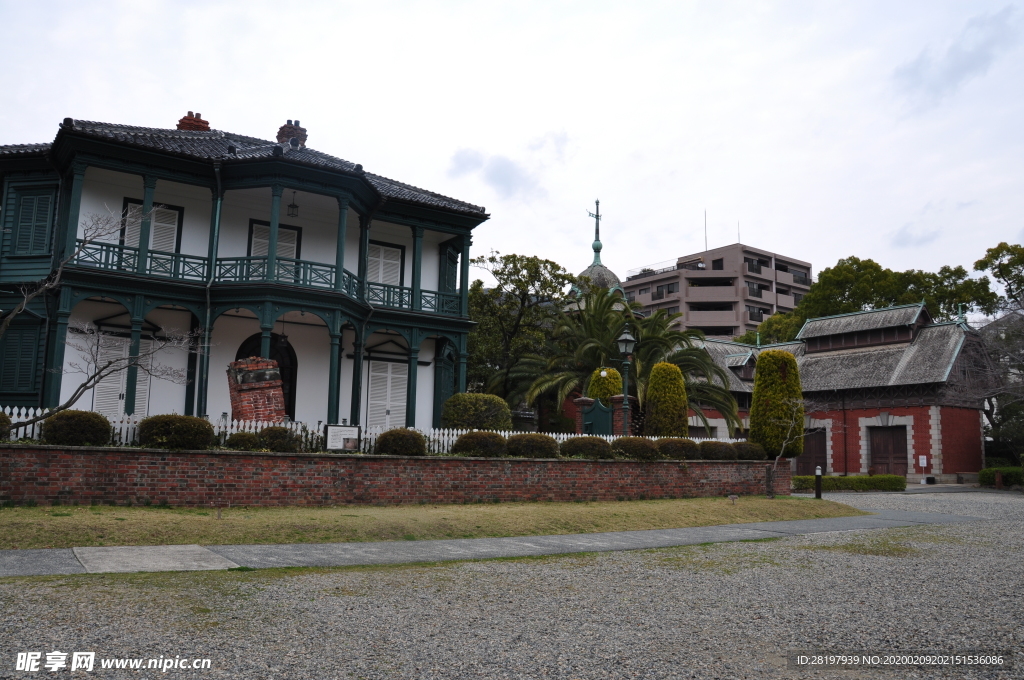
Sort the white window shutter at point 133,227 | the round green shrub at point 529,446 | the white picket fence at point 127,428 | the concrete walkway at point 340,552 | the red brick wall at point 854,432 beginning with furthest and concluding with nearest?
the red brick wall at point 854,432 → the white window shutter at point 133,227 → the round green shrub at point 529,446 → the white picket fence at point 127,428 → the concrete walkway at point 340,552

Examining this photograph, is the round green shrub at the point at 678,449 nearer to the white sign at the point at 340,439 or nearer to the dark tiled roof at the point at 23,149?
the white sign at the point at 340,439

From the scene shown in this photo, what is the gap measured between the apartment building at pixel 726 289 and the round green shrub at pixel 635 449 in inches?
2446

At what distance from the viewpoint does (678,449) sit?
20.2 meters

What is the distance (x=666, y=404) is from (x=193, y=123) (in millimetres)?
17244

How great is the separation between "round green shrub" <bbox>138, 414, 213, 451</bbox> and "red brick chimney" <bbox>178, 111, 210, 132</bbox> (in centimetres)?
1414

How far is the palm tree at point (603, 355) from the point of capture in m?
29.2

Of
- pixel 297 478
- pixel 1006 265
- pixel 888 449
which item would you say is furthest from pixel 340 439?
pixel 1006 265

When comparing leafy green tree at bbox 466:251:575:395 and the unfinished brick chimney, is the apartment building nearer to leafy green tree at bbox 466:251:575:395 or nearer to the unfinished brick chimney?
leafy green tree at bbox 466:251:575:395

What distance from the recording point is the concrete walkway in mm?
8344

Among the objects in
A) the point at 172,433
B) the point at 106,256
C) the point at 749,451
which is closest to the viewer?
the point at 172,433

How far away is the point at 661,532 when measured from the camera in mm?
13938

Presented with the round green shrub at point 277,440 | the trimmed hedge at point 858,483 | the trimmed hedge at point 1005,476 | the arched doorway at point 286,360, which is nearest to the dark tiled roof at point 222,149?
the arched doorway at point 286,360

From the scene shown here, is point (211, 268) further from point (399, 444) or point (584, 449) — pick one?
point (584, 449)

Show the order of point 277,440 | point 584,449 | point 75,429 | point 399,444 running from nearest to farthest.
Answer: point 75,429 < point 277,440 < point 399,444 < point 584,449
